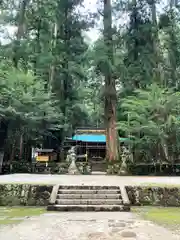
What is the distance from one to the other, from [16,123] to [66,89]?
5945 millimetres

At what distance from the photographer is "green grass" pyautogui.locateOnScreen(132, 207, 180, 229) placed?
562 cm

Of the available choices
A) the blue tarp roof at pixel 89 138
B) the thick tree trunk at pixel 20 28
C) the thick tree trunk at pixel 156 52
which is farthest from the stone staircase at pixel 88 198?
the blue tarp roof at pixel 89 138

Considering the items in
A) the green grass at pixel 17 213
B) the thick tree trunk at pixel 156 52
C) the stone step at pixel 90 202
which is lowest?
the green grass at pixel 17 213

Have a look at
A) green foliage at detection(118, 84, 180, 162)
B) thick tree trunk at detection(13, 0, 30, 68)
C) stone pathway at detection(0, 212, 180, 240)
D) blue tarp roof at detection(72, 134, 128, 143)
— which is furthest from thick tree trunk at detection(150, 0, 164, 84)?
stone pathway at detection(0, 212, 180, 240)

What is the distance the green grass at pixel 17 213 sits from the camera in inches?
233

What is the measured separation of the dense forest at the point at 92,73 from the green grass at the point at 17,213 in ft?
24.0

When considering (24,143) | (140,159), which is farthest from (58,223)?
Answer: (24,143)

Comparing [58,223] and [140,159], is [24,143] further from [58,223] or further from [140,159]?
[58,223]

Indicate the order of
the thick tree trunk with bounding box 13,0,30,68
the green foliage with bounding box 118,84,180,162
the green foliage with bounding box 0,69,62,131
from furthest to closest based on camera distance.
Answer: the thick tree trunk with bounding box 13,0,30,68 → the green foliage with bounding box 0,69,62,131 → the green foliage with bounding box 118,84,180,162

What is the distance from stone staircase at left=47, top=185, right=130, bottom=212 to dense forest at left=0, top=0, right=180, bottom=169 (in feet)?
20.3

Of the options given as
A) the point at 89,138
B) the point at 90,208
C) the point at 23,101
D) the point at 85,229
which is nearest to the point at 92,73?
the point at 23,101

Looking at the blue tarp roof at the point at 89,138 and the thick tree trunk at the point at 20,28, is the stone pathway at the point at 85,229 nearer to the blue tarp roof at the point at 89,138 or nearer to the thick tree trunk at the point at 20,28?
the thick tree trunk at the point at 20,28

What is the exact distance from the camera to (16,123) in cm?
1491

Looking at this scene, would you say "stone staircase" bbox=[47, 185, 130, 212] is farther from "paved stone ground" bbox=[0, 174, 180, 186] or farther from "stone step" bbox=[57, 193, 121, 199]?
"paved stone ground" bbox=[0, 174, 180, 186]
